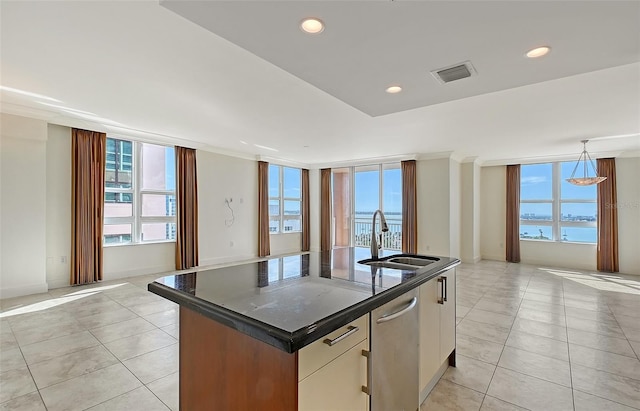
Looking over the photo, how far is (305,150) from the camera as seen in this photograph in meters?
6.74

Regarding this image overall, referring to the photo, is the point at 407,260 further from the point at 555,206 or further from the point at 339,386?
the point at 555,206

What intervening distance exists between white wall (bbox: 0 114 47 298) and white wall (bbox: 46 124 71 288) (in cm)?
16

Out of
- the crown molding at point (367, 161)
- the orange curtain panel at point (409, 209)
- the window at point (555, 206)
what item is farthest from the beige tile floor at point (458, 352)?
the crown molding at point (367, 161)

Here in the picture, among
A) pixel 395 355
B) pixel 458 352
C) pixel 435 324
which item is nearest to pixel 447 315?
pixel 435 324

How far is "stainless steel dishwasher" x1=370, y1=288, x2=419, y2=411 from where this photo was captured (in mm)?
1359

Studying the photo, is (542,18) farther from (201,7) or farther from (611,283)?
(611,283)

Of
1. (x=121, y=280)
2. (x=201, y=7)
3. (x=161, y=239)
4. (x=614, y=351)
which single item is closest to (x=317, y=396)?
(x=201, y=7)

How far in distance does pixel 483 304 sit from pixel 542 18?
11.8 ft

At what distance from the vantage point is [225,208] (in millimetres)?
6848

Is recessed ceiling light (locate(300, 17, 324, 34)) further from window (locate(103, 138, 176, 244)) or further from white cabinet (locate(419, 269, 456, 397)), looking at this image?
window (locate(103, 138, 176, 244))

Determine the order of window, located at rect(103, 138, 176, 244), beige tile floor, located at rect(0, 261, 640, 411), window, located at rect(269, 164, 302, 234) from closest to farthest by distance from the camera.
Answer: beige tile floor, located at rect(0, 261, 640, 411)
window, located at rect(103, 138, 176, 244)
window, located at rect(269, 164, 302, 234)

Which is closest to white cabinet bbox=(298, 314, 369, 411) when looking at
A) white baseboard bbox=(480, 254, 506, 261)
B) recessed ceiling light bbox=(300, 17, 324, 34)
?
recessed ceiling light bbox=(300, 17, 324, 34)

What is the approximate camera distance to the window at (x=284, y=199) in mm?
8172

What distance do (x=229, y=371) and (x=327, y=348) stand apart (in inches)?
17.9
